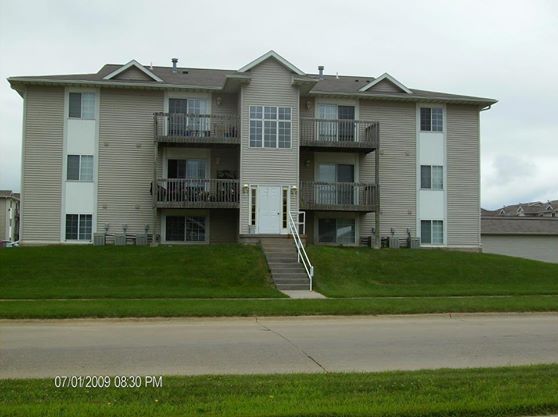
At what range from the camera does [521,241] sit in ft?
126

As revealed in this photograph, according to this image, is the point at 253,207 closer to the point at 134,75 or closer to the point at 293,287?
the point at 293,287

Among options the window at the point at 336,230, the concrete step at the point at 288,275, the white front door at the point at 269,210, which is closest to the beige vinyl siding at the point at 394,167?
the window at the point at 336,230

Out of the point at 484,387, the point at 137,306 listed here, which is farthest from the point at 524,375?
the point at 137,306

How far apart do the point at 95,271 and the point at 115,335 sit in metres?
10.6

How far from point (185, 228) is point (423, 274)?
1198cm

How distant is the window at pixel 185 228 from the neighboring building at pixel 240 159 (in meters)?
0.05

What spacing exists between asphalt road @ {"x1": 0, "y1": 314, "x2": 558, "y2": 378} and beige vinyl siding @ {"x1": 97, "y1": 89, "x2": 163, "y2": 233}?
15583mm

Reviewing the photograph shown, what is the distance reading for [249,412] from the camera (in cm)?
599

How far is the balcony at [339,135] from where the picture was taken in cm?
2944

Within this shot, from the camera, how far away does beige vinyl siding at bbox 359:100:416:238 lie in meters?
31.4

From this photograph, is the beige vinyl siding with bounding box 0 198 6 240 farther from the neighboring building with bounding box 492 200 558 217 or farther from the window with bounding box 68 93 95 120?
the neighboring building with bounding box 492 200 558 217

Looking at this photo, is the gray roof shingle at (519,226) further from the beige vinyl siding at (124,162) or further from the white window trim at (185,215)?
the beige vinyl siding at (124,162)

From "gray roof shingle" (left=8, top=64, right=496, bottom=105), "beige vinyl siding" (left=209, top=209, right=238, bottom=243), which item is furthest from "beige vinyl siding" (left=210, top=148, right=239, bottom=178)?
"gray roof shingle" (left=8, top=64, right=496, bottom=105)

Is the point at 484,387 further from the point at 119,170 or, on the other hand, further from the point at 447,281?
the point at 119,170
